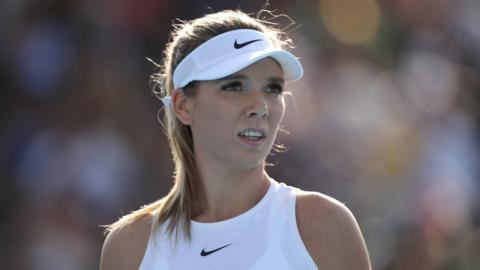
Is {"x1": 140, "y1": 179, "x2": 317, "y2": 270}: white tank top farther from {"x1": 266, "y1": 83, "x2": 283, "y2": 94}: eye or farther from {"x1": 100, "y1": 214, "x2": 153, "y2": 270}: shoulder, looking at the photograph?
{"x1": 266, "y1": 83, "x2": 283, "y2": 94}: eye

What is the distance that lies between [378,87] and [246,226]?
13.7 ft

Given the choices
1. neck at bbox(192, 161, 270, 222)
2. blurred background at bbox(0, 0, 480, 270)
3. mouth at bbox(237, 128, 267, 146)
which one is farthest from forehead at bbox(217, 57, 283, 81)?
blurred background at bbox(0, 0, 480, 270)

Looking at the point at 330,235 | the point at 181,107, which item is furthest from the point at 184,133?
the point at 330,235

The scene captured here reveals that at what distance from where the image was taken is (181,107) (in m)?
3.14

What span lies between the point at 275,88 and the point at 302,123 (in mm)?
3582

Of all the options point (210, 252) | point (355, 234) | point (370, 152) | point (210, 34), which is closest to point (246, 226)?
point (210, 252)

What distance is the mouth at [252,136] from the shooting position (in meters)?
2.85

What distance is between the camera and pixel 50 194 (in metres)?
6.68

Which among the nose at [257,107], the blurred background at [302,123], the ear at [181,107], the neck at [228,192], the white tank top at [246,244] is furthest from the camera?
the blurred background at [302,123]

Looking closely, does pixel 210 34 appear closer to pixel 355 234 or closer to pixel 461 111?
pixel 355 234

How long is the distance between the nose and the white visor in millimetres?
114

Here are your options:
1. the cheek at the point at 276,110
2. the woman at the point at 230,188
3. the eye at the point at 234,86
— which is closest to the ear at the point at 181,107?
the woman at the point at 230,188

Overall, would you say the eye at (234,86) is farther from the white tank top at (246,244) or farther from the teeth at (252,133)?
the white tank top at (246,244)

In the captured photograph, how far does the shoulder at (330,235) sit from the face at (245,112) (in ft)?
0.89
